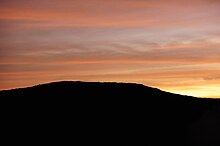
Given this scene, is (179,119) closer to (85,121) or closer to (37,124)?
(85,121)

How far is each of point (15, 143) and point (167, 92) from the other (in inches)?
676

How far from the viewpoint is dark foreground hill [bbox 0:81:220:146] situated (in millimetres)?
35425

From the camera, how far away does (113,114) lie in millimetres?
38625

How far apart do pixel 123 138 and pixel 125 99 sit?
293 inches

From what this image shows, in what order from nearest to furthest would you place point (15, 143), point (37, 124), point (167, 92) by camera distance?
point (15, 143) → point (37, 124) → point (167, 92)

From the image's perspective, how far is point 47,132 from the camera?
34.9 m

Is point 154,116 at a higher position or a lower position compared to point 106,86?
lower

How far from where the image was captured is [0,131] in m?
35.0

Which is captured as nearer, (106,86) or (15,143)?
(15,143)

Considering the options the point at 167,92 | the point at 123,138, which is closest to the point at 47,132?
the point at 123,138

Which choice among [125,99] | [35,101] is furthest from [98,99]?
[35,101]

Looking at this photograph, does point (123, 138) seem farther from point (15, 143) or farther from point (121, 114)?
point (15, 143)

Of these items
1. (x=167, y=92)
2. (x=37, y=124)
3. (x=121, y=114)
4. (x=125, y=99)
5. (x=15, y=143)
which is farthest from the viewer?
(x=167, y=92)

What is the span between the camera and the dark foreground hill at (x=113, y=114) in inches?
1395
